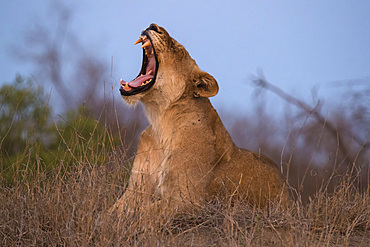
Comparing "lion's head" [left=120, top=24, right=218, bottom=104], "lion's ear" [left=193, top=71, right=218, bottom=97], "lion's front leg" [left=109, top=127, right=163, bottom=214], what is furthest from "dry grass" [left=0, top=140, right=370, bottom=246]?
"lion's ear" [left=193, top=71, right=218, bottom=97]

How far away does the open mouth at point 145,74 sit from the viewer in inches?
189

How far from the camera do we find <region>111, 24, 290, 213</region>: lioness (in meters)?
4.64

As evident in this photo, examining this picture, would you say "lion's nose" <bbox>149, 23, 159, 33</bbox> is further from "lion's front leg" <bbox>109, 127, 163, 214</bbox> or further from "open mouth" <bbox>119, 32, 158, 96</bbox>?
"lion's front leg" <bbox>109, 127, 163, 214</bbox>

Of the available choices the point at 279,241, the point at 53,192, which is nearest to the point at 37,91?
the point at 53,192

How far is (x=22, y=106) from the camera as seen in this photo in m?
9.56

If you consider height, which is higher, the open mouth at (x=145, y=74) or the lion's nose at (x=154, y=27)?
the lion's nose at (x=154, y=27)

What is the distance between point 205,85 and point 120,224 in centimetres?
152

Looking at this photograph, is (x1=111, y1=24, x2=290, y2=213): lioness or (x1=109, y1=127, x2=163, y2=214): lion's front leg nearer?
(x1=109, y1=127, x2=163, y2=214): lion's front leg

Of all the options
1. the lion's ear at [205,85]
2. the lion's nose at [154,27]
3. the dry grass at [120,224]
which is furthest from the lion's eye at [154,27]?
the dry grass at [120,224]

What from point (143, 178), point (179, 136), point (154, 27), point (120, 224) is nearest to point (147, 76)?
point (154, 27)

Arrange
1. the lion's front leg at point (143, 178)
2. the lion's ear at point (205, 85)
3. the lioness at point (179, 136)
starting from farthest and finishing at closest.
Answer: the lion's ear at point (205, 85) < the lioness at point (179, 136) < the lion's front leg at point (143, 178)

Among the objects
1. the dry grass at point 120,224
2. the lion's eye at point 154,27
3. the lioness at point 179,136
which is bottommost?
the dry grass at point 120,224

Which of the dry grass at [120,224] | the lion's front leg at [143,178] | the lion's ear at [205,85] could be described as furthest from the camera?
the lion's ear at [205,85]

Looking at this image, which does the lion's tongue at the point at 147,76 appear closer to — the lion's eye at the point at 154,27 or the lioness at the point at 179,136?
the lioness at the point at 179,136
